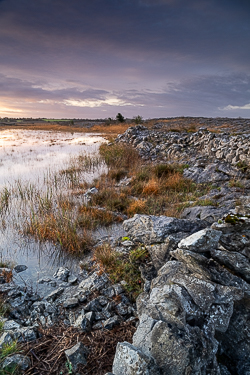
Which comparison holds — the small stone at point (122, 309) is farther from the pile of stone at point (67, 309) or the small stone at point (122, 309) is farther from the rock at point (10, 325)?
the rock at point (10, 325)

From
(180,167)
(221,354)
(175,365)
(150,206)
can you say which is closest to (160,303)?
(175,365)

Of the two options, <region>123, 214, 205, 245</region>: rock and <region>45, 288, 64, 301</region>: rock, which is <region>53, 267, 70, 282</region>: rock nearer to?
<region>45, 288, 64, 301</region>: rock

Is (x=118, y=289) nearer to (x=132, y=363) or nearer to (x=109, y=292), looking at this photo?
(x=109, y=292)

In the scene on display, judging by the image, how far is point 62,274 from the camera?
5.02 meters

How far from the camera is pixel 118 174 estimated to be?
1313 cm

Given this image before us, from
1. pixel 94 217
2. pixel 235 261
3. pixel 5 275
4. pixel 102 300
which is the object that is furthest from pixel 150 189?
pixel 235 261

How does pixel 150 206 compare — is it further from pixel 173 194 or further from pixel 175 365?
pixel 175 365

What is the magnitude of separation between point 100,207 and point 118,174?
4736 mm

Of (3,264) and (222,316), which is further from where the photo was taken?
(3,264)

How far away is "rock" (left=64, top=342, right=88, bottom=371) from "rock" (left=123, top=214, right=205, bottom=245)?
2.13m

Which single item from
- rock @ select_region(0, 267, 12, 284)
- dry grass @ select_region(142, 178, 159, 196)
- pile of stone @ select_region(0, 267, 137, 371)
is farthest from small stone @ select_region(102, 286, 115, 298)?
dry grass @ select_region(142, 178, 159, 196)

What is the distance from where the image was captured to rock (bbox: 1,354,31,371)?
8.23 ft

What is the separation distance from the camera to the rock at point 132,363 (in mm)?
1961

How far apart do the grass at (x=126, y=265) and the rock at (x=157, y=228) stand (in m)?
0.42
